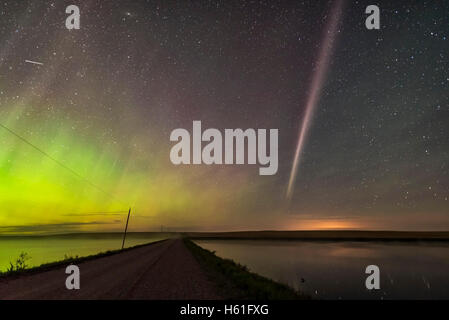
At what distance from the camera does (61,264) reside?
25078 mm

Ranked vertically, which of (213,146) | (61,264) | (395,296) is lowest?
(395,296)

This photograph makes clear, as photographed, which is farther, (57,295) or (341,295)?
(341,295)

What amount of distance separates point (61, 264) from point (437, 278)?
33430mm

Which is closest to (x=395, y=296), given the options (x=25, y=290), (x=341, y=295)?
(x=341, y=295)

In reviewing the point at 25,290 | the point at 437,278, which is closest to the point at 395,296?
the point at 437,278

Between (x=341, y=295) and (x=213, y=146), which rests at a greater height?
(x=213, y=146)

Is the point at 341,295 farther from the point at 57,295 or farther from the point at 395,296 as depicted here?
the point at 57,295

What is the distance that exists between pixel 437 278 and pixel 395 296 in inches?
511

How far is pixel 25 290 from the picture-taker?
1402 cm

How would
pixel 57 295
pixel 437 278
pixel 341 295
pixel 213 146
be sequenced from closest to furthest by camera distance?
pixel 57 295 < pixel 213 146 < pixel 341 295 < pixel 437 278
